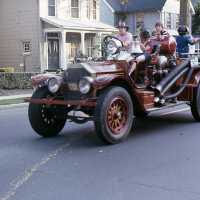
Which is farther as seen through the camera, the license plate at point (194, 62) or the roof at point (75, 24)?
the roof at point (75, 24)

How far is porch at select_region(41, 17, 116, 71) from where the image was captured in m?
30.3

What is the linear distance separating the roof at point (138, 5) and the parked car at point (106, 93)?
34212 millimetres

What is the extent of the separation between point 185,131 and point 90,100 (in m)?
2.33

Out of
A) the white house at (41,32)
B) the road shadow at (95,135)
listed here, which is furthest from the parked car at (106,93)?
the white house at (41,32)

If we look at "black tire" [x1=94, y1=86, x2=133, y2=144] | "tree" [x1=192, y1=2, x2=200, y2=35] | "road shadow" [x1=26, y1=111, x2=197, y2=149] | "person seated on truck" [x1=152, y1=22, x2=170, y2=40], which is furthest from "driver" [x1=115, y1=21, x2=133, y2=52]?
"tree" [x1=192, y1=2, x2=200, y2=35]

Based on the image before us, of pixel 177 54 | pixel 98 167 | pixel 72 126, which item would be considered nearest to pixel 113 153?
pixel 98 167

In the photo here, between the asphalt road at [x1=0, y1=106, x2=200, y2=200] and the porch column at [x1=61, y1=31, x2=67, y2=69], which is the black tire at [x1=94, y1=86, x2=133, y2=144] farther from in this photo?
the porch column at [x1=61, y1=31, x2=67, y2=69]

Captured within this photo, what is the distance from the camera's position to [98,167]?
6.93 meters

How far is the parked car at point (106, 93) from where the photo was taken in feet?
26.8

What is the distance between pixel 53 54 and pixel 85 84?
23.5m

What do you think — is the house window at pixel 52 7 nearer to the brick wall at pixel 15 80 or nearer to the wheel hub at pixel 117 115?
the brick wall at pixel 15 80

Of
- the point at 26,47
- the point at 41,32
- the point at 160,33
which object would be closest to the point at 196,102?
the point at 160,33

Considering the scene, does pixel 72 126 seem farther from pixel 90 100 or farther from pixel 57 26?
pixel 57 26

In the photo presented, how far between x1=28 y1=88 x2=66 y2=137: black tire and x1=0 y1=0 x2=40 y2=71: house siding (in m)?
21.3
